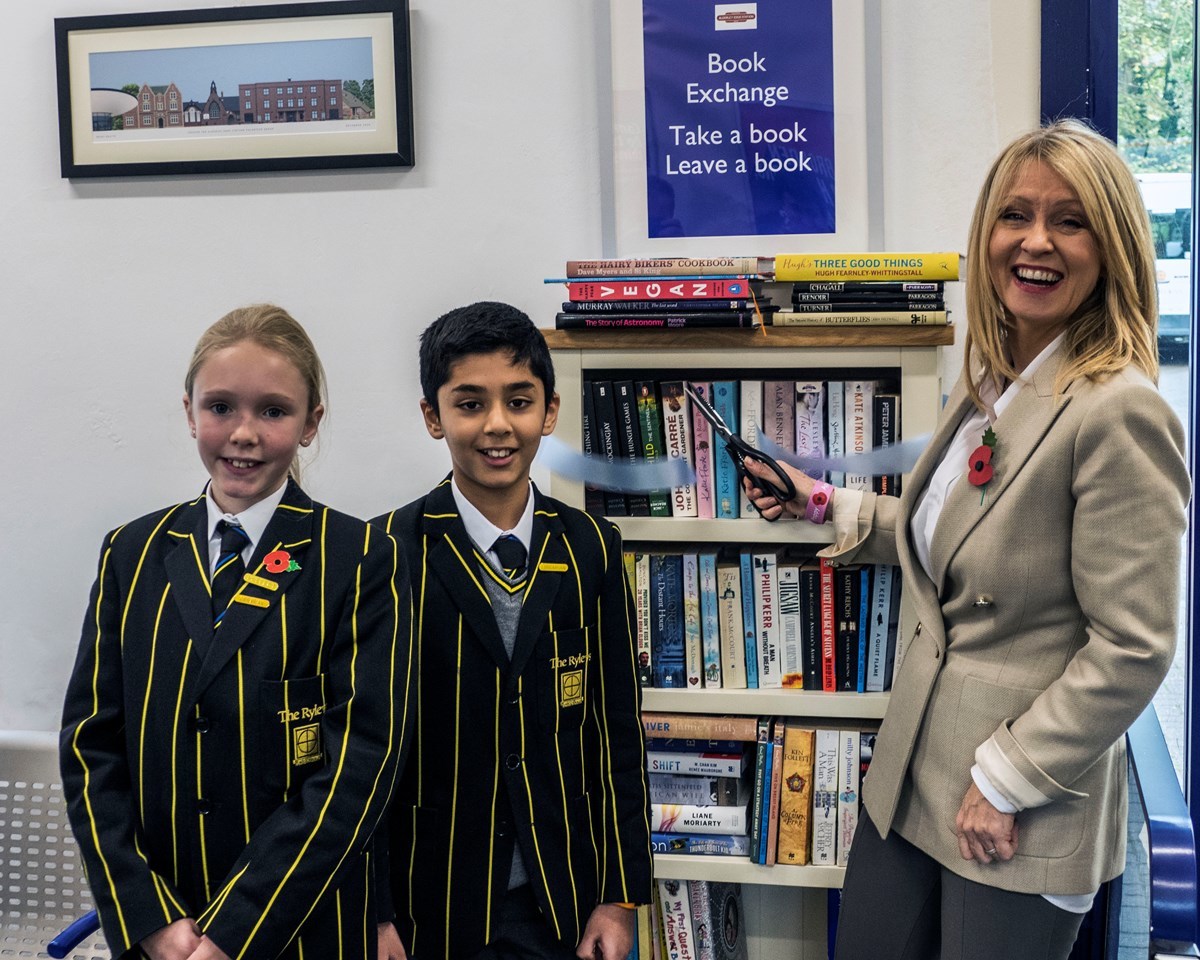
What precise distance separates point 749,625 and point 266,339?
3.06 ft

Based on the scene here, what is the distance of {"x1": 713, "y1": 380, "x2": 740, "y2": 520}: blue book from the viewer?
192cm

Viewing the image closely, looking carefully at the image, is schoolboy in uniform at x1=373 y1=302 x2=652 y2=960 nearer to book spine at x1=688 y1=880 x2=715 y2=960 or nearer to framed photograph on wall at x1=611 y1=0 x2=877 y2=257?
book spine at x1=688 y1=880 x2=715 y2=960

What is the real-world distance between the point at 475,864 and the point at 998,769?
2.10 feet

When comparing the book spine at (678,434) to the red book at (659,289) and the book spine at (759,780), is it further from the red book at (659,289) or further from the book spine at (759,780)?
the book spine at (759,780)

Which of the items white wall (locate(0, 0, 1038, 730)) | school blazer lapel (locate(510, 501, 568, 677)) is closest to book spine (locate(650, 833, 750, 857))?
school blazer lapel (locate(510, 501, 568, 677))

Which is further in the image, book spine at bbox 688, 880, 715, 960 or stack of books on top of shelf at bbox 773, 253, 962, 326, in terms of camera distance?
book spine at bbox 688, 880, 715, 960

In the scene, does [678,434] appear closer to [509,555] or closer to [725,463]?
[725,463]

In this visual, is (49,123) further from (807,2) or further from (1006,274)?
(1006,274)

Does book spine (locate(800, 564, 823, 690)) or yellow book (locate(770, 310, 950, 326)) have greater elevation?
yellow book (locate(770, 310, 950, 326))

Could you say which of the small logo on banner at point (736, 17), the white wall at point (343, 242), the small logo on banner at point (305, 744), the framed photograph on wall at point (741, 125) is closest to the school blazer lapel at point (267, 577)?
the small logo on banner at point (305, 744)

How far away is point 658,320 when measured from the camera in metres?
1.86

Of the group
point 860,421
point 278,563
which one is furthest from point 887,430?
point 278,563

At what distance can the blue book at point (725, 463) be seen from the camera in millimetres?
1925

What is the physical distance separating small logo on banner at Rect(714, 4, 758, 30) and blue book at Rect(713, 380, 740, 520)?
0.62 metres
